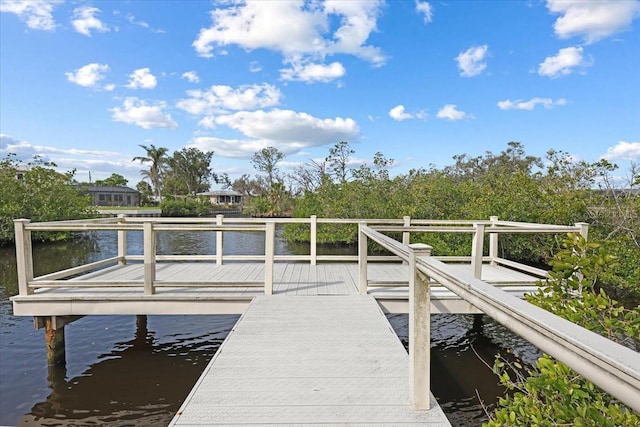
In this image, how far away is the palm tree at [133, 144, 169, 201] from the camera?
61.8m

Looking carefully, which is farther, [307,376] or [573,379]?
[307,376]

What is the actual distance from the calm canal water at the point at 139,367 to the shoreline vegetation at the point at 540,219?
0.63 metres

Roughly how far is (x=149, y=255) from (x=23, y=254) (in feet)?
5.05

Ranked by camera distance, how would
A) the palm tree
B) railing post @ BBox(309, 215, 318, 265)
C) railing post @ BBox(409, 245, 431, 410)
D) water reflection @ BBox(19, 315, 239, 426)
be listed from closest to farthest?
railing post @ BBox(409, 245, 431, 410) < water reflection @ BBox(19, 315, 239, 426) < railing post @ BBox(309, 215, 318, 265) < the palm tree

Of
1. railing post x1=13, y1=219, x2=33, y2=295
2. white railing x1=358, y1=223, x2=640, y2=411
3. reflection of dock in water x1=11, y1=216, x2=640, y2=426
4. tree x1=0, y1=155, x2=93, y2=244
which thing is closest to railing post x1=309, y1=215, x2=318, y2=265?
reflection of dock in water x1=11, y1=216, x2=640, y2=426

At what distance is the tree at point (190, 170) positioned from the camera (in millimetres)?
67162

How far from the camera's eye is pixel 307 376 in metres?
2.77

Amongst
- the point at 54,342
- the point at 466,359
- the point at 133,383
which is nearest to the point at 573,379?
the point at 466,359

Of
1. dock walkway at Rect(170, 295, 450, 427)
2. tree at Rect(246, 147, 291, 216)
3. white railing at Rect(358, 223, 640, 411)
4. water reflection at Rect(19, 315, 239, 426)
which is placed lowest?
water reflection at Rect(19, 315, 239, 426)

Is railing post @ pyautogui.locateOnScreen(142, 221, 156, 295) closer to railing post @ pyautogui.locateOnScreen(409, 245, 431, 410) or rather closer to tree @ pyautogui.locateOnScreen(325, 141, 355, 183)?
railing post @ pyautogui.locateOnScreen(409, 245, 431, 410)

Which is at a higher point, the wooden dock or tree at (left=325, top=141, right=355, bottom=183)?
tree at (left=325, top=141, right=355, bottom=183)

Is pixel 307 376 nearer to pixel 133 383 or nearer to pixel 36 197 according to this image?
pixel 133 383

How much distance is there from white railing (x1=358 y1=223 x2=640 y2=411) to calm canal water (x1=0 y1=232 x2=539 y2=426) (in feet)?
8.67

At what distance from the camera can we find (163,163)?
65.2m
